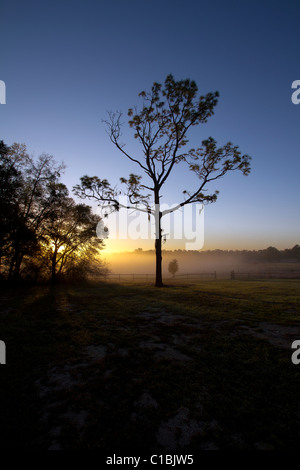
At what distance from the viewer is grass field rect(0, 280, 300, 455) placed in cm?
204

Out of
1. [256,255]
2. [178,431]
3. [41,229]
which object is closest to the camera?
[178,431]

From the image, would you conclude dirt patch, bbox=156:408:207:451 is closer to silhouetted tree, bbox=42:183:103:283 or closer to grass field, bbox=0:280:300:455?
grass field, bbox=0:280:300:455

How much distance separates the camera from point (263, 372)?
321 centimetres

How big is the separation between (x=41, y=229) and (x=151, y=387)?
18674 millimetres

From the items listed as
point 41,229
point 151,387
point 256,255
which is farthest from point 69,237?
point 256,255

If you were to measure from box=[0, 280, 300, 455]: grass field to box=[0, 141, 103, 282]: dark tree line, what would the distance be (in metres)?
12.7

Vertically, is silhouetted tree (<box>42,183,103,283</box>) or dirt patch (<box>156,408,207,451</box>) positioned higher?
silhouetted tree (<box>42,183,103,283</box>)

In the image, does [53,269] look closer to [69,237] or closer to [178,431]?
[69,237]

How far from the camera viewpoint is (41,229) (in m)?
18.0

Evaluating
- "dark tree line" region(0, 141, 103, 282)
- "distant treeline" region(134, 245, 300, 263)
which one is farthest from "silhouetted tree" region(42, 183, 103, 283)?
"distant treeline" region(134, 245, 300, 263)

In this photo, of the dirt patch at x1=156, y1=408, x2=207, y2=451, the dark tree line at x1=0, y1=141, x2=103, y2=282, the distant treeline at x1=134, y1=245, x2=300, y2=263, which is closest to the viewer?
the dirt patch at x1=156, y1=408, x2=207, y2=451
